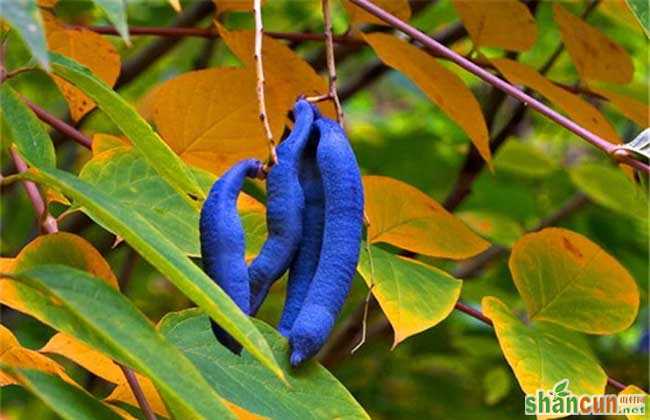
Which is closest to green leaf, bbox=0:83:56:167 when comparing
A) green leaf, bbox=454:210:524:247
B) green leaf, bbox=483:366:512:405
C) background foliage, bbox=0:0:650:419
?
background foliage, bbox=0:0:650:419

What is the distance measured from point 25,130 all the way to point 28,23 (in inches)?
8.6

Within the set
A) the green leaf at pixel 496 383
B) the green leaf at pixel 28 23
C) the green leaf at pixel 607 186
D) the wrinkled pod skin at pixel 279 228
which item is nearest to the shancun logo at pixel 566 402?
Answer: the wrinkled pod skin at pixel 279 228

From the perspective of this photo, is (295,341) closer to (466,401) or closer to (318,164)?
(318,164)

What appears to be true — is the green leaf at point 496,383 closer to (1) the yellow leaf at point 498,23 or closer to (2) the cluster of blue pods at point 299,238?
(1) the yellow leaf at point 498,23

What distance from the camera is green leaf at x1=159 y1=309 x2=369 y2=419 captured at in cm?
68

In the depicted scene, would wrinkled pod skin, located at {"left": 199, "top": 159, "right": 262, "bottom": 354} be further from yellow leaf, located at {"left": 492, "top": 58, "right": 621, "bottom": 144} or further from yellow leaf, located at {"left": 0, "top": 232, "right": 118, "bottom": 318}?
yellow leaf, located at {"left": 492, "top": 58, "right": 621, "bottom": 144}

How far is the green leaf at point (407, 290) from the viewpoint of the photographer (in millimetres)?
823

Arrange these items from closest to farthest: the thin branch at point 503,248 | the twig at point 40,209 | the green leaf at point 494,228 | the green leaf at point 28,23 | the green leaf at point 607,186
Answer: the green leaf at point 28,23 < the twig at point 40,209 < the green leaf at point 607,186 < the green leaf at point 494,228 < the thin branch at point 503,248

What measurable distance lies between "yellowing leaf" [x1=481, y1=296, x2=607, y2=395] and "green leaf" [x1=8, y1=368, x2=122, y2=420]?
314 millimetres

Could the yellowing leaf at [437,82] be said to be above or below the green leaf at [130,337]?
below

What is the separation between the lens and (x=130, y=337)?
548 mm

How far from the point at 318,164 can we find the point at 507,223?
3.27ft

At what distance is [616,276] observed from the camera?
0.97 metres

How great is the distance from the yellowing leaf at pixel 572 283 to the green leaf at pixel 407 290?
0.11 meters
